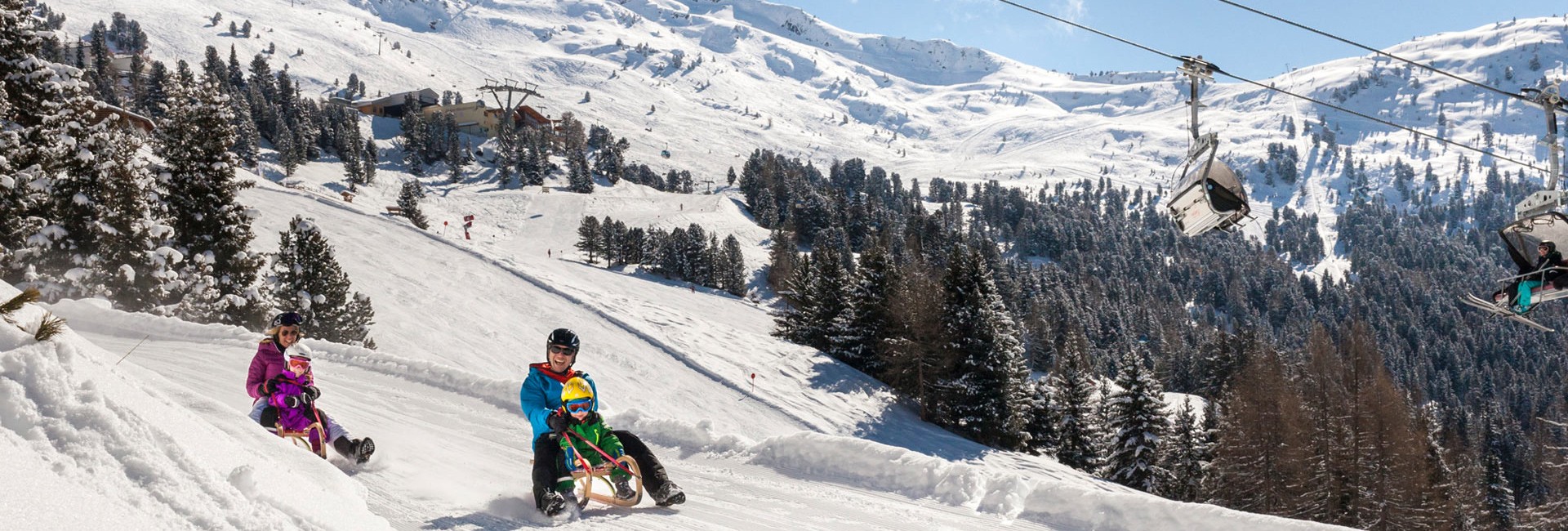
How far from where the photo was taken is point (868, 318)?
44.9m

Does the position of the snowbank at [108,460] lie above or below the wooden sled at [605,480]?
above

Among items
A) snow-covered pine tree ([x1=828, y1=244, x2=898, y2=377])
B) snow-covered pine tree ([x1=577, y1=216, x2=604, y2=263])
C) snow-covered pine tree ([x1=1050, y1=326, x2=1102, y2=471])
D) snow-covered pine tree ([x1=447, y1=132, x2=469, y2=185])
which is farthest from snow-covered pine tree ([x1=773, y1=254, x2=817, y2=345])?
snow-covered pine tree ([x1=447, y1=132, x2=469, y2=185])

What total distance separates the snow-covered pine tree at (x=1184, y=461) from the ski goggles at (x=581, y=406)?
3436 centimetres

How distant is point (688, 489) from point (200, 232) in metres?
21.6

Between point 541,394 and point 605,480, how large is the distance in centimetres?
96

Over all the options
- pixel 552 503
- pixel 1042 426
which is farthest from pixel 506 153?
pixel 552 503

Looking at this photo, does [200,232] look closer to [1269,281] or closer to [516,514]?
[516,514]

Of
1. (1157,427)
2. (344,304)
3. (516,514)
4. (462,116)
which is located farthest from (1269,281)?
(516,514)

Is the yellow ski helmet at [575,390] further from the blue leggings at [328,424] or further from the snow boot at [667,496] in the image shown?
the blue leggings at [328,424]

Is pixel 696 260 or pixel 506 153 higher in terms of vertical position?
pixel 506 153

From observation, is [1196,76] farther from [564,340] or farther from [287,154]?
[287,154]

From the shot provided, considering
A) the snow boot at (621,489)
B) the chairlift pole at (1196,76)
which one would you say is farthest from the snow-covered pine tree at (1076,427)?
the snow boot at (621,489)

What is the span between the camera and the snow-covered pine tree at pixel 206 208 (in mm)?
24125

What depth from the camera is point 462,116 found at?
132 meters
